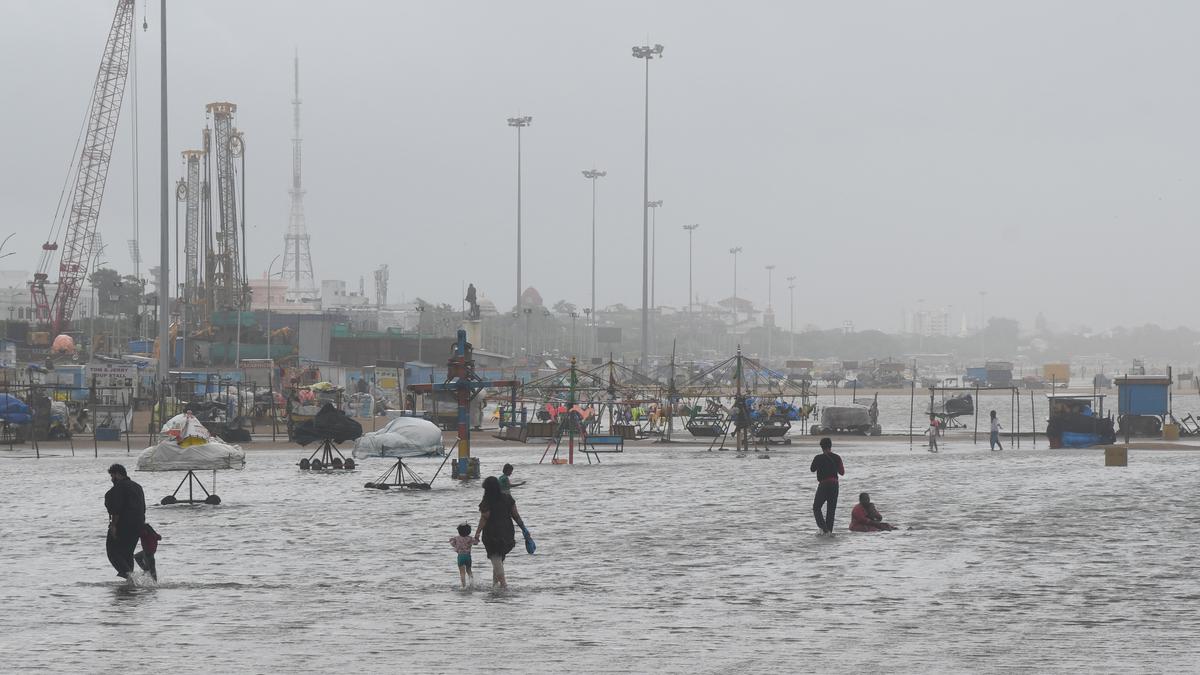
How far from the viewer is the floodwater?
44.2ft

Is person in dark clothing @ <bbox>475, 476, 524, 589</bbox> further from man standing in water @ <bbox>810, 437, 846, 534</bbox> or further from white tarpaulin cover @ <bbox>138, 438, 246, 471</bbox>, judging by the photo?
white tarpaulin cover @ <bbox>138, 438, 246, 471</bbox>

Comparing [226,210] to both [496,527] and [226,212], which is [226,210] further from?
[496,527]

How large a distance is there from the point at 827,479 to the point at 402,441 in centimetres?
1610

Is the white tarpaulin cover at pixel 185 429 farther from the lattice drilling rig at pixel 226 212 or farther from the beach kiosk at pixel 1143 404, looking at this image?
the lattice drilling rig at pixel 226 212

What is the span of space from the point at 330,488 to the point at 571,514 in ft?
27.3

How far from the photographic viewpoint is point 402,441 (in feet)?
123

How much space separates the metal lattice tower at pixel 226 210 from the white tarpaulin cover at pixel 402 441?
107391 millimetres

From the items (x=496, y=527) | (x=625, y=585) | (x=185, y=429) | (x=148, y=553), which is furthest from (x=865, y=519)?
(x=185, y=429)

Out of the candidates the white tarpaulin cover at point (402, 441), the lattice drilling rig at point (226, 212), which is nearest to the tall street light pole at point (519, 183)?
the lattice drilling rig at point (226, 212)

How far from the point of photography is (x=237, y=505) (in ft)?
97.0

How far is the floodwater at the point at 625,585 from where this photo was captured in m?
13.5

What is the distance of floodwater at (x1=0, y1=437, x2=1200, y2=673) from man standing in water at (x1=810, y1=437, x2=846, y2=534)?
34cm

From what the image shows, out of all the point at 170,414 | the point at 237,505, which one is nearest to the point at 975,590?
the point at 237,505

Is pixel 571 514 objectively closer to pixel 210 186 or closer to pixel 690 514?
pixel 690 514
